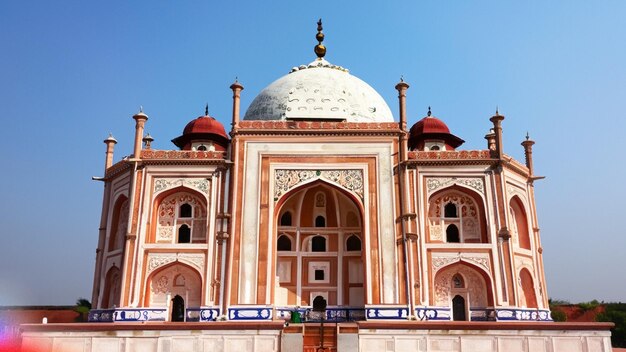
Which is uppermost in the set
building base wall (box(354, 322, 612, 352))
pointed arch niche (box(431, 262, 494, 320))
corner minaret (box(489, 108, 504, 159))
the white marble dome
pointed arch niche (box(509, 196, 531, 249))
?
the white marble dome

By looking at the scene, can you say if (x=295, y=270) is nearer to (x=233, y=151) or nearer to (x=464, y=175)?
(x=233, y=151)

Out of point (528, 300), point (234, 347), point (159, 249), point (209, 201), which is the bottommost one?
point (234, 347)

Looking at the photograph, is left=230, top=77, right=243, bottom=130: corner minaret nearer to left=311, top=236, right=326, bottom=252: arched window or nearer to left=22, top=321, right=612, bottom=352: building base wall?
left=311, top=236, right=326, bottom=252: arched window

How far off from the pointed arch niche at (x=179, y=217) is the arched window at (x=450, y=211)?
7834mm

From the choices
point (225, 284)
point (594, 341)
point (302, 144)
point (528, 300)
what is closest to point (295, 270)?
point (225, 284)

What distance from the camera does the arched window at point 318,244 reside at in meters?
18.6

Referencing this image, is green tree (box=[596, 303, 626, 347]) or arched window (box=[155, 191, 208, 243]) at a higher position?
arched window (box=[155, 191, 208, 243])

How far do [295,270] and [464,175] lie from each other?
642 cm

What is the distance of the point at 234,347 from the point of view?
1245cm

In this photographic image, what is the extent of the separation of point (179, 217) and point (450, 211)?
8.92 metres

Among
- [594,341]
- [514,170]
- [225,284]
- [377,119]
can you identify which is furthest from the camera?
[377,119]

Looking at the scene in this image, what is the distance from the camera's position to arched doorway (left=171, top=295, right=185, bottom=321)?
16.9m

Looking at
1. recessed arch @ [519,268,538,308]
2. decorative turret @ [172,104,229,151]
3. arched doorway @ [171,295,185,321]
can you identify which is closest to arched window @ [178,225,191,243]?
arched doorway @ [171,295,185,321]

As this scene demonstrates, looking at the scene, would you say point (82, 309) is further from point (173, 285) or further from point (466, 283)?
point (466, 283)
